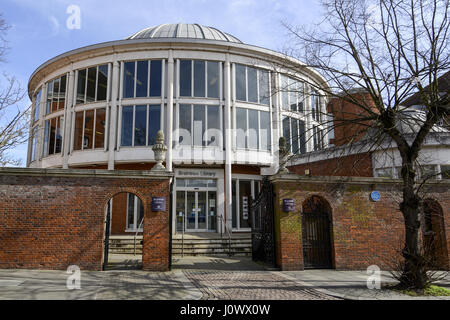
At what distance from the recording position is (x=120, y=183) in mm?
9945

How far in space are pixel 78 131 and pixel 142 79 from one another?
536 cm

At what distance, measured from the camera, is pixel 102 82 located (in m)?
21.1

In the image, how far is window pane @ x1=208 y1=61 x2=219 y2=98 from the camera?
20891 millimetres

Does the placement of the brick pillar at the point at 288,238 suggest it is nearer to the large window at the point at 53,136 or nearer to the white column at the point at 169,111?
the white column at the point at 169,111

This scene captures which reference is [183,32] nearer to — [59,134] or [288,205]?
[59,134]

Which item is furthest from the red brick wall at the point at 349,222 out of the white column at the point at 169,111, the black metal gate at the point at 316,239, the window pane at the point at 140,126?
the window pane at the point at 140,126

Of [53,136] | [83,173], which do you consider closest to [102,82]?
[53,136]

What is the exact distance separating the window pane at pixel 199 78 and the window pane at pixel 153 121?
103 inches

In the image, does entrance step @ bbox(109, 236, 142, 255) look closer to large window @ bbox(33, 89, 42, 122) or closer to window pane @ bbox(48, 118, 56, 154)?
window pane @ bbox(48, 118, 56, 154)

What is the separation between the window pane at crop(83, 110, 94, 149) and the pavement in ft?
39.8

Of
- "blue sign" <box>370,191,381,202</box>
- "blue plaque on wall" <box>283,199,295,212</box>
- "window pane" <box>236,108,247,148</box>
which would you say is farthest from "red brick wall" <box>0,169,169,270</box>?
"window pane" <box>236,108,247,148</box>

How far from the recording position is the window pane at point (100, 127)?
20422 millimetres
